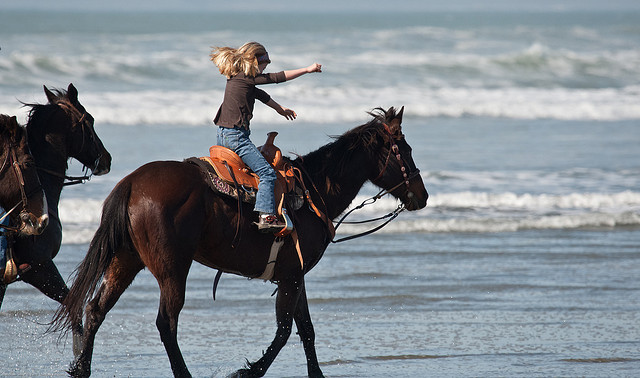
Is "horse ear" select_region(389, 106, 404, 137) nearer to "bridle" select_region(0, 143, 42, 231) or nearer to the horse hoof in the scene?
the horse hoof

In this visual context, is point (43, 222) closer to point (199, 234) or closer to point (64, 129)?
point (64, 129)

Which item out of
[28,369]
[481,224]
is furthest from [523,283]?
[28,369]

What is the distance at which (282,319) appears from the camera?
559cm

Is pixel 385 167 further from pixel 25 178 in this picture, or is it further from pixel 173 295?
pixel 25 178

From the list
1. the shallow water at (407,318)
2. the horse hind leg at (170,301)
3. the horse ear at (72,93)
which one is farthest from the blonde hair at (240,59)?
the shallow water at (407,318)

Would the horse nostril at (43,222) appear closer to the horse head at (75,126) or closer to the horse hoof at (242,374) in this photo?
the horse head at (75,126)

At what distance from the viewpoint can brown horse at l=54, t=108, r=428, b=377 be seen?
500cm

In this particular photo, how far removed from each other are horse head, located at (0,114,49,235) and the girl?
1247 mm

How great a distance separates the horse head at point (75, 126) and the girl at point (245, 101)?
3.44ft

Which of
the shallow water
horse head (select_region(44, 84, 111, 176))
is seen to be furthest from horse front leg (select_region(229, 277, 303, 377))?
horse head (select_region(44, 84, 111, 176))

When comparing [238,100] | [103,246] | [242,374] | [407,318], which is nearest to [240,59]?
[238,100]

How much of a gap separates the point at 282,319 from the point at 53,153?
194 centimetres

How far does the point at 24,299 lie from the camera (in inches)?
312

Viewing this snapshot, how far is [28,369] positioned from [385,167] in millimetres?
2938
